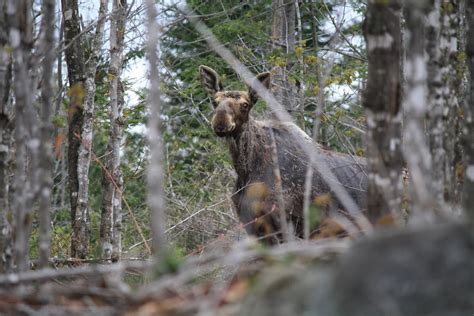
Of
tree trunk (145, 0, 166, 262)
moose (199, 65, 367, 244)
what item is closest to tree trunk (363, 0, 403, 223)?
tree trunk (145, 0, 166, 262)

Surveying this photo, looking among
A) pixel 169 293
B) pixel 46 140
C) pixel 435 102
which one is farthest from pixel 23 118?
pixel 435 102

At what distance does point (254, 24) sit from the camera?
609 inches

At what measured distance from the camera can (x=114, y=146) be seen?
1027 centimetres

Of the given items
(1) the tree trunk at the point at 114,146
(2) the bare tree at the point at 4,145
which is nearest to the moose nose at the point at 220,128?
(1) the tree trunk at the point at 114,146

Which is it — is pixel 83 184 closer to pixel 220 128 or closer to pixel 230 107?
pixel 220 128

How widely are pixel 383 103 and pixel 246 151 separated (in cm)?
573

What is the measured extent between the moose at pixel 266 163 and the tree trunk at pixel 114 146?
4.36 ft

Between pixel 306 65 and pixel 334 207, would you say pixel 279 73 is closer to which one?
pixel 306 65

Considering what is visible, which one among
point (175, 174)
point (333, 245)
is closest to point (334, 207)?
point (175, 174)

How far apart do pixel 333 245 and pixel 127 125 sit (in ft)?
28.4

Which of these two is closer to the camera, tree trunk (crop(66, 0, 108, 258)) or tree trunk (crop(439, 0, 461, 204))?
tree trunk (crop(439, 0, 461, 204))

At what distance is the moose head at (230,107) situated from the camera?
9812mm

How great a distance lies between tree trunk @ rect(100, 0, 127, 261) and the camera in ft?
33.2

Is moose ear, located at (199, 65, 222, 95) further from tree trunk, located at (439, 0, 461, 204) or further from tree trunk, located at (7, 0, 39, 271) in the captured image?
tree trunk, located at (7, 0, 39, 271)
